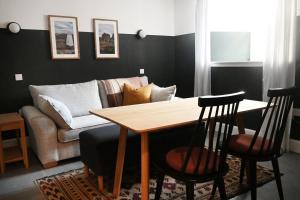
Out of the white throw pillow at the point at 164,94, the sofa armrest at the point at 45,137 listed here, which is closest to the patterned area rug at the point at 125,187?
the sofa armrest at the point at 45,137

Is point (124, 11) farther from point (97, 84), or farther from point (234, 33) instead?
point (234, 33)

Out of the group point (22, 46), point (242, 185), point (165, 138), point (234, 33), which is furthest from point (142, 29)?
point (242, 185)

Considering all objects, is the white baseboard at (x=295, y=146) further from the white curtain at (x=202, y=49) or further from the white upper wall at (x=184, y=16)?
the white upper wall at (x=184, y=16)

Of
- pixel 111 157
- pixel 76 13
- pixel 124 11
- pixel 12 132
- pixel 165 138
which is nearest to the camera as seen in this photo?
pixel 111 157

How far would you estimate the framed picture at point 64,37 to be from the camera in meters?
3.60

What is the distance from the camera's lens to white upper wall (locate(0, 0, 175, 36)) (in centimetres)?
337

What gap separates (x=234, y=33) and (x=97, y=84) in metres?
2.22

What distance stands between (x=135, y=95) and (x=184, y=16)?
1.88 m

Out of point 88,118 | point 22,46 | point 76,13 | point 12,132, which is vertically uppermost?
point 76,13

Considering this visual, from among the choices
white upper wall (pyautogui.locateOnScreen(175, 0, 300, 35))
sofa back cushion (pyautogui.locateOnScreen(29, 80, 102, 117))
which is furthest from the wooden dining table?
white upper wall (pyautogui.locateOnScreen(175, 0, 300, 35))

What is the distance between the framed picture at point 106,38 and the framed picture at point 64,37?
338 mm

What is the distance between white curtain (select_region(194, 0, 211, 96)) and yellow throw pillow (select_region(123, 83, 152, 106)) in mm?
949

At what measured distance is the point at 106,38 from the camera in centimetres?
406

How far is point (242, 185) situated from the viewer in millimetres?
2309
